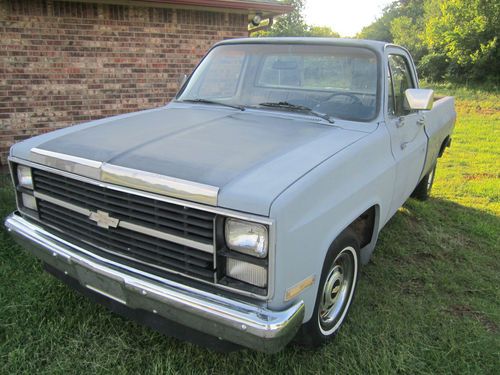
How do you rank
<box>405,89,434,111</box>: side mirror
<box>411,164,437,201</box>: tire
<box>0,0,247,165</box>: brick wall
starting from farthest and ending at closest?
<box>0,0,247,165</box>: brick wall → <box>411,164,437,201</box>: tire → <box>405,89,434,111</box>: side mirror

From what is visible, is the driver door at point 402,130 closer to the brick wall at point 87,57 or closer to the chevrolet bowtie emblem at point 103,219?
the chevrolet bowtie emblem at point 103,219

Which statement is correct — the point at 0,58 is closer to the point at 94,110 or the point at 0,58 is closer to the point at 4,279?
the point at 94,110

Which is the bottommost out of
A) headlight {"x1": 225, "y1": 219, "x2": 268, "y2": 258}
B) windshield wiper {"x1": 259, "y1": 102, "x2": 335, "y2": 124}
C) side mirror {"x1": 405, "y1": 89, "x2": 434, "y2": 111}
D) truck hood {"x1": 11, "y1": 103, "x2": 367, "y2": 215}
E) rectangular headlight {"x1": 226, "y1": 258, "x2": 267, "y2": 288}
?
rectangular headlight {"x1": 226, "y1": 258, "x2": 267, "y2": 288}

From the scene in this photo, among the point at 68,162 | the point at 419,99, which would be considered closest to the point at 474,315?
the point at 419,99

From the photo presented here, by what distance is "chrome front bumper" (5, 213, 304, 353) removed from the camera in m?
1.96

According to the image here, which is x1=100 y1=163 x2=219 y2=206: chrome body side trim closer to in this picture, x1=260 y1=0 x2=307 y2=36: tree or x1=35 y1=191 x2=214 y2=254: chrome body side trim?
x1=35 y1=191 x2=214 y2=254: chrome body side trim

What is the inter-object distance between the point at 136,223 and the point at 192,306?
512 millimetres

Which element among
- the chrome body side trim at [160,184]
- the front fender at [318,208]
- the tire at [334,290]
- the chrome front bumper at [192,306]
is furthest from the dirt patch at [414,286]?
the chrome body side trim at [160,184]

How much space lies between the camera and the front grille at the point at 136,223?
6.84ft

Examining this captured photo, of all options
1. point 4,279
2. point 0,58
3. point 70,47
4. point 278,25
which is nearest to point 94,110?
point 70,47

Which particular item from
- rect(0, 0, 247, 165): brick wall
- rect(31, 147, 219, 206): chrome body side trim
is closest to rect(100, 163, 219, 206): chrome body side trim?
rect(31, 147, 219, 206): chrome body side trim

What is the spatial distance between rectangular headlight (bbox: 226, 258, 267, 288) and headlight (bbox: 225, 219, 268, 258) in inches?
2.5

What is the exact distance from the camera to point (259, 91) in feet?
11.7

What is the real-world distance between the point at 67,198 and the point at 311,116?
1678 millimetres
